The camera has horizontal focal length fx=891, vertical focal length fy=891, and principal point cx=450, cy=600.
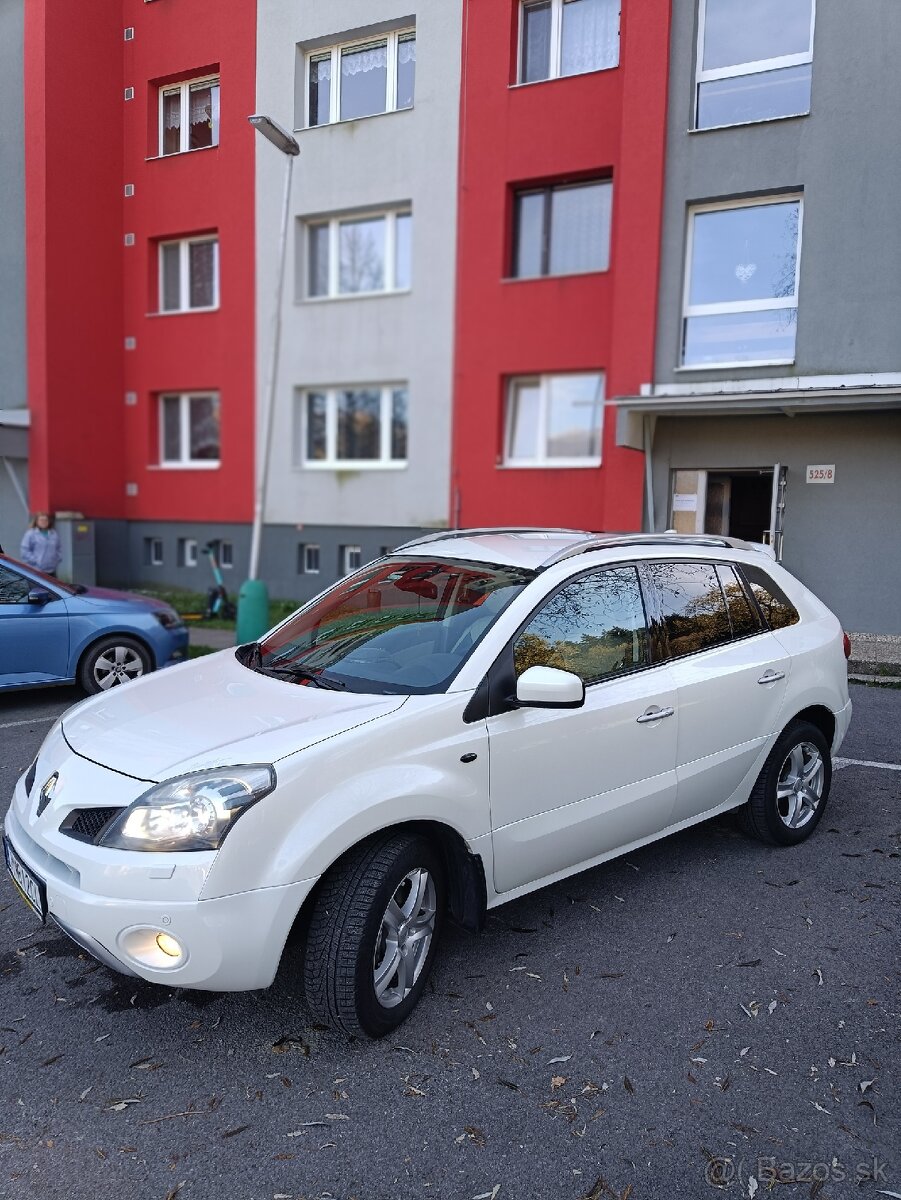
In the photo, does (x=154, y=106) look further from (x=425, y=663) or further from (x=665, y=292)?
(x=425, y=663)

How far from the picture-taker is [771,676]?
4516 mm

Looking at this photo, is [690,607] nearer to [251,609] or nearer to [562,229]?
[251,609]

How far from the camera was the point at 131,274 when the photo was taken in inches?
693

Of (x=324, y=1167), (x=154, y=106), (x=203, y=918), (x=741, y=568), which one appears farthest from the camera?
(x=154, y=106)

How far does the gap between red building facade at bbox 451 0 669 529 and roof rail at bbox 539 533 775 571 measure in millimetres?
8018

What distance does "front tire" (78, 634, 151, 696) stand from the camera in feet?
26.1

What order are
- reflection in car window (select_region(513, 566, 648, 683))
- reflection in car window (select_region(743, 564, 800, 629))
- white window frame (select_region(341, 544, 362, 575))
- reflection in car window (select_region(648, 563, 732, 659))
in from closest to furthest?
reflection in car window (select_region(513, 566, 648, 683)) < reflection in car window (select_region(648, 563, 732, 659)) < reflection in car window (select_region(743, 564, 800, 629)) < white window frame (select_region(341, 544, 362, 575))

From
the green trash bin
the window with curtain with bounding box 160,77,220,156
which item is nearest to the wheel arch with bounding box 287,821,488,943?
the green trash bin

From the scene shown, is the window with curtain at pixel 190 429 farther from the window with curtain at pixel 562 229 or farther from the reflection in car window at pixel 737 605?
the reflection in car window at pixel 737 605

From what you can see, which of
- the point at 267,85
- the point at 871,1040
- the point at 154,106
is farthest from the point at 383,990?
the point at 154,106

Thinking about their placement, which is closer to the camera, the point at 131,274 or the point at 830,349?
the point at 830,349

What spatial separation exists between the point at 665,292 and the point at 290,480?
7336 mm

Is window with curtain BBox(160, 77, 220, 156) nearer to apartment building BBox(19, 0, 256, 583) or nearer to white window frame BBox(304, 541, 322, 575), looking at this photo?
apartment building BBox(19, 0, 256, 583)

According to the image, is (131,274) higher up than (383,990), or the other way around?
(131,274)
